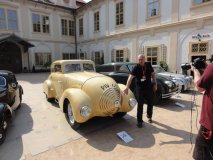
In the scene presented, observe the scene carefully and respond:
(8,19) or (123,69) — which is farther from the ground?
(8,19)

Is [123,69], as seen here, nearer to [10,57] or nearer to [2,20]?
[10,57]

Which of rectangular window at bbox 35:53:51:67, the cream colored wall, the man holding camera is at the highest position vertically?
the cream colored wall

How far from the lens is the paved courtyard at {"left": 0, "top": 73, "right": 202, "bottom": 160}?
316 centimetres

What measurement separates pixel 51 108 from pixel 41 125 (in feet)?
5.16

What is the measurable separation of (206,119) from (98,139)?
2426 mm

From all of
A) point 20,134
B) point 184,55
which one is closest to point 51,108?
point 20,134

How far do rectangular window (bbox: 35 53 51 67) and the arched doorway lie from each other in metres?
1.88

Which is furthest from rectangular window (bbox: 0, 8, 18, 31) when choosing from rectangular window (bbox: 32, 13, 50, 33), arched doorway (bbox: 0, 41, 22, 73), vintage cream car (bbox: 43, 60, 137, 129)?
vintage cream car (bbox: 43, 60, 137, 129)

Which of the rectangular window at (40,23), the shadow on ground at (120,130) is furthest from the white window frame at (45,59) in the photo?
the shadow on ground at (120,130)

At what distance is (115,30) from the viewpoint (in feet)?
55.3

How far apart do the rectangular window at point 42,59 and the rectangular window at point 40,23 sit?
295 cm

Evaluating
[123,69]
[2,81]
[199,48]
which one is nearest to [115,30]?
[199,48]

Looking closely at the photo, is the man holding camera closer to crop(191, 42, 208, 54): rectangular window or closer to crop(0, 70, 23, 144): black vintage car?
crop(0, 70, 23, 144): black vintage car

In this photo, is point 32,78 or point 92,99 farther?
point 32,78
